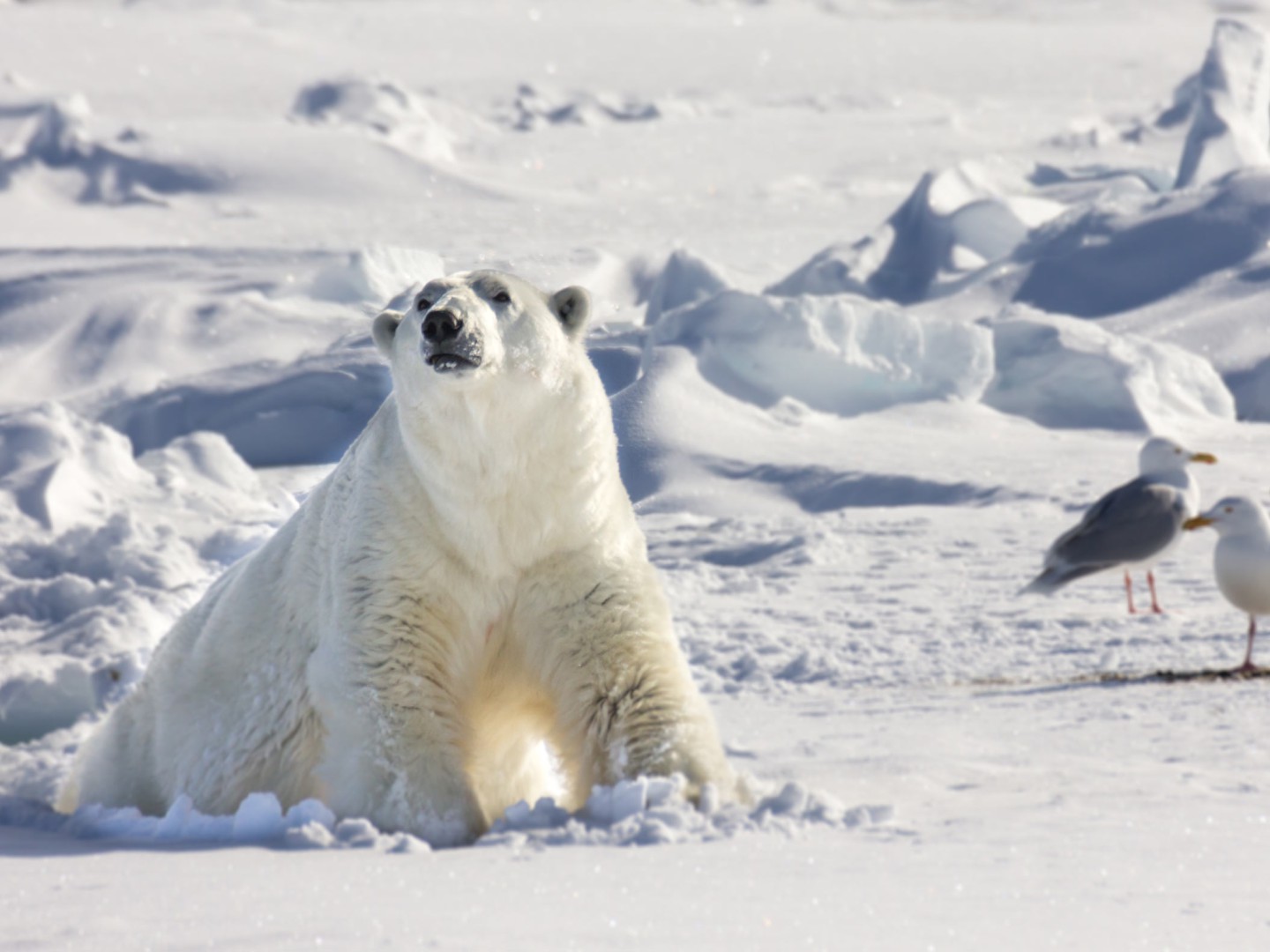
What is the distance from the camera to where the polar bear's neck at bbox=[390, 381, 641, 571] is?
2.80 m

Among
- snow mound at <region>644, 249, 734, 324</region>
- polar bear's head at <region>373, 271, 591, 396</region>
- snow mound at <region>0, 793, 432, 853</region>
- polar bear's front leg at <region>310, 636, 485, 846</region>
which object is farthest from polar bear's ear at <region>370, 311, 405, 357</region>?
snow mound at <region>644, 249, 734, 324</region>

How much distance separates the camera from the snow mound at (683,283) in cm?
1270

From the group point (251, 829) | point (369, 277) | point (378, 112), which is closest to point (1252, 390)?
point (369, 277)

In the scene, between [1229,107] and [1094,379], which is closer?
[1094,379]

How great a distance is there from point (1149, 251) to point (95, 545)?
9.16m

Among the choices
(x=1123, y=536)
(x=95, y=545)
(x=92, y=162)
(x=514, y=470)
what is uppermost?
(x=514, y=470)

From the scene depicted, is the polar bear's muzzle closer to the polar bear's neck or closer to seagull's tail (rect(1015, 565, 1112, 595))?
the polar bear's neck

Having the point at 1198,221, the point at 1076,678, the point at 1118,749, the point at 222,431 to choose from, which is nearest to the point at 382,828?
the point at 1118,749

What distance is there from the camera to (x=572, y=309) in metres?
3.01

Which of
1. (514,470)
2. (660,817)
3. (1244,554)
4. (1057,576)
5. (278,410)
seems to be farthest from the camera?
(278,410)

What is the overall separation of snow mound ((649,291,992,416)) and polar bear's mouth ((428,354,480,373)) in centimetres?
777

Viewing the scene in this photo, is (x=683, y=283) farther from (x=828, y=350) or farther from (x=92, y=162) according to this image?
(x=92, y=162)

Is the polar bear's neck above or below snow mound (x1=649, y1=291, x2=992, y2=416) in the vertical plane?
above

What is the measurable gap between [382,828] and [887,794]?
39.1 inches
